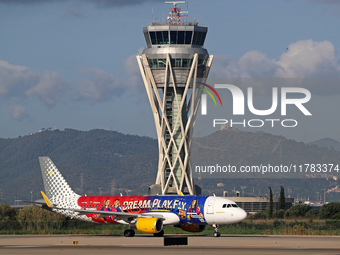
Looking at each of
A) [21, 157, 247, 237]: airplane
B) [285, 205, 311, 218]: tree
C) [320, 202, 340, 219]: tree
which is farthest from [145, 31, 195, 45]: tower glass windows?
[21, 157, 247, 237]: airplane

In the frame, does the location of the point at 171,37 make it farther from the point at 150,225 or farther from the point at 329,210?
the point at 150,225

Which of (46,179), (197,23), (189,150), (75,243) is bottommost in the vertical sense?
(75,243)

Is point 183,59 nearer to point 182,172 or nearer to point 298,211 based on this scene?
point 182,172

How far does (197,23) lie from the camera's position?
194 m

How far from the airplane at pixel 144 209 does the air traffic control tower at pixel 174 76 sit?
98273 mm

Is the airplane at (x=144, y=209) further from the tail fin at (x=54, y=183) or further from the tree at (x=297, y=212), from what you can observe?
the tree at (x=297, y=212)

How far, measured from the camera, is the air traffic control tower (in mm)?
190000

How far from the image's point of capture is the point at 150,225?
78.2m

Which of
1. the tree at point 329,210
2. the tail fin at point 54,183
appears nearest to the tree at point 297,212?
the tree at point 329,210

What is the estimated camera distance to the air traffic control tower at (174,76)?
190 m

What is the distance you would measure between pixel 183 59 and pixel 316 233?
10832cm

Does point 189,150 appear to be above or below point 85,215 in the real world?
above

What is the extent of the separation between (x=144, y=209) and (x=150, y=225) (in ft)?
19.0

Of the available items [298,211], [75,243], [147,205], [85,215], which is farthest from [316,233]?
[298,211]
